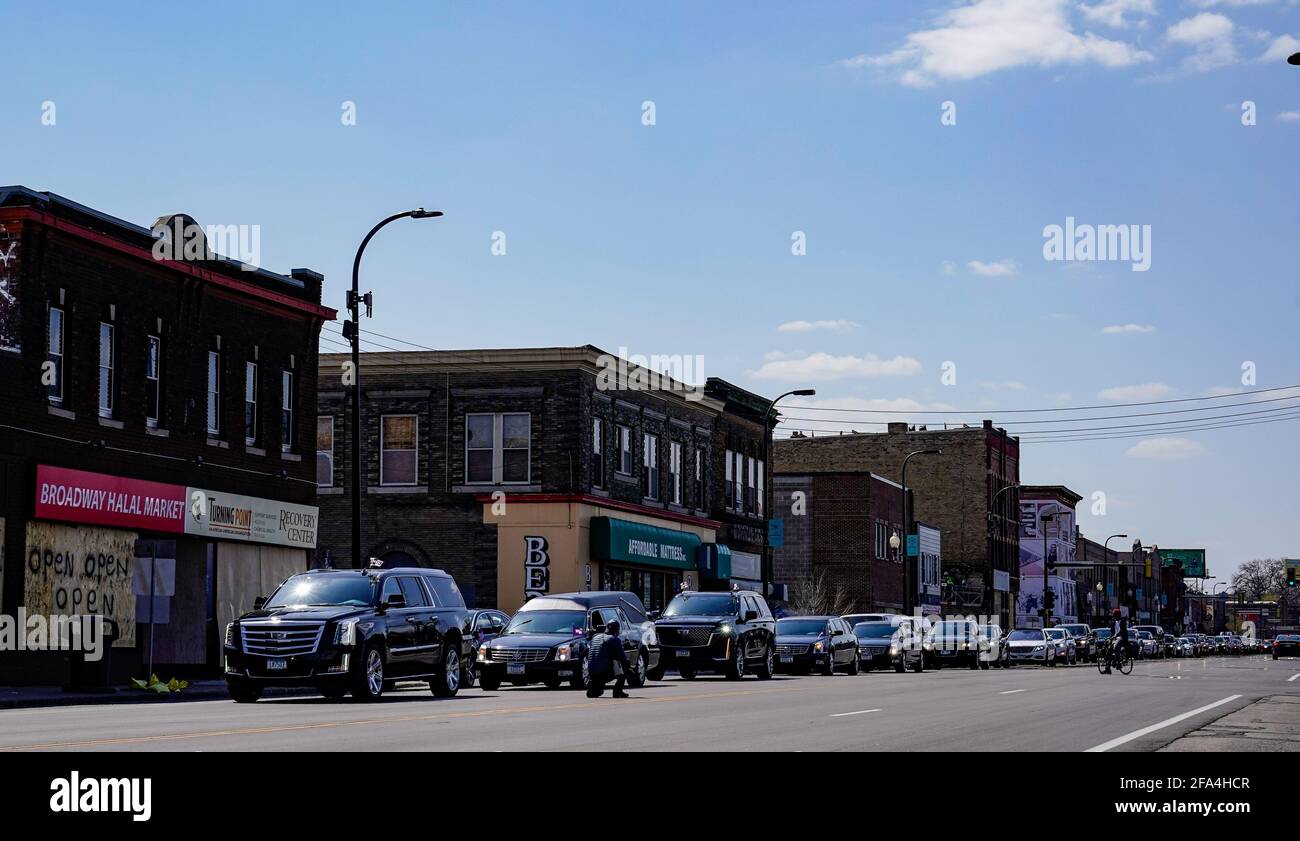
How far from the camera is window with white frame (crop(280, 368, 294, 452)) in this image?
4131 centimetres

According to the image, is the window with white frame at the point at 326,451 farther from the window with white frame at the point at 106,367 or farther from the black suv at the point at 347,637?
the black suv at the point at 347,637

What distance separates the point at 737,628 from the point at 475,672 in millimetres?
8500

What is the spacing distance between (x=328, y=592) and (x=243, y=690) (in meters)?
1.89

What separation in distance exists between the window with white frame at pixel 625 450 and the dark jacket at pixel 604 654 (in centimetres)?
2827

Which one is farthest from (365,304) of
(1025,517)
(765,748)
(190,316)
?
(1025,517)

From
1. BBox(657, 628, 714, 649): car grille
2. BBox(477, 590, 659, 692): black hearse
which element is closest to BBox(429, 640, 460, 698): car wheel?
BBox(477, 590, 659, 692): black hearse

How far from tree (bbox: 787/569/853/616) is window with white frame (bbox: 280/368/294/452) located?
112 ft

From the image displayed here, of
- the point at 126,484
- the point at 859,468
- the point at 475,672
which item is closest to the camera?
the point at 475,672

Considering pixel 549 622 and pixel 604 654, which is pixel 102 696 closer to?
pixel 604 654

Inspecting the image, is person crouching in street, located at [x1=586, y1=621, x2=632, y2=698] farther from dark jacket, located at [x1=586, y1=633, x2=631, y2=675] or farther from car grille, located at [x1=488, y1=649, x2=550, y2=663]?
car grille, located at [x1=488, y1=649, x2=550, y2=663]

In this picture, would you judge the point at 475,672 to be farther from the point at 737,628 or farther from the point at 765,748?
the point at 765,748

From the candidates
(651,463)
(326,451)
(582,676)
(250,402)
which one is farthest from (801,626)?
(326,451)

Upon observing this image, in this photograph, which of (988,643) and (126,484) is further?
(988,643)
